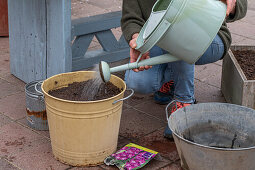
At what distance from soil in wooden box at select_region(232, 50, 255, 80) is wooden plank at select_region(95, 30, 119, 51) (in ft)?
4.06

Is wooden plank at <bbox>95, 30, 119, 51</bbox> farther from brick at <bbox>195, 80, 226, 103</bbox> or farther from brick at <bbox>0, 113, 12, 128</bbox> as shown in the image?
brick at <bbox>0, 113, 12, 128</bbox>

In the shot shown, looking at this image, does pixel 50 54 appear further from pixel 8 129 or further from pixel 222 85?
pixel 222 85

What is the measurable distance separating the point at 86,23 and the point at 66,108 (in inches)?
64.8

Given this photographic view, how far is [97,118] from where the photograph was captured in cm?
245

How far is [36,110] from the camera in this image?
2.98m

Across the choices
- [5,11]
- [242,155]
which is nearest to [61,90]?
[242,155]

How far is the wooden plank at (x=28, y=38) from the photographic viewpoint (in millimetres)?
3428

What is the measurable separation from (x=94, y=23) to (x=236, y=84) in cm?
149

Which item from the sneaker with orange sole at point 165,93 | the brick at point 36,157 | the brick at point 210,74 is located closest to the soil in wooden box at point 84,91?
the brick at point 36,157

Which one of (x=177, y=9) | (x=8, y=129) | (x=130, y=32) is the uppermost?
(x=177, y=9)

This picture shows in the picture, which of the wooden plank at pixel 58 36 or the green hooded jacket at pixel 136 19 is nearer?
the green hooded jacket at pixel 136 19

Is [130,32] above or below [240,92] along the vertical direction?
above

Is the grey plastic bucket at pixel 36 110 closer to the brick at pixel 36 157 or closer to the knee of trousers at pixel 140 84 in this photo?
the brick at pixel 36 157

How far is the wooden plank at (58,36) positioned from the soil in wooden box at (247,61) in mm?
1318
